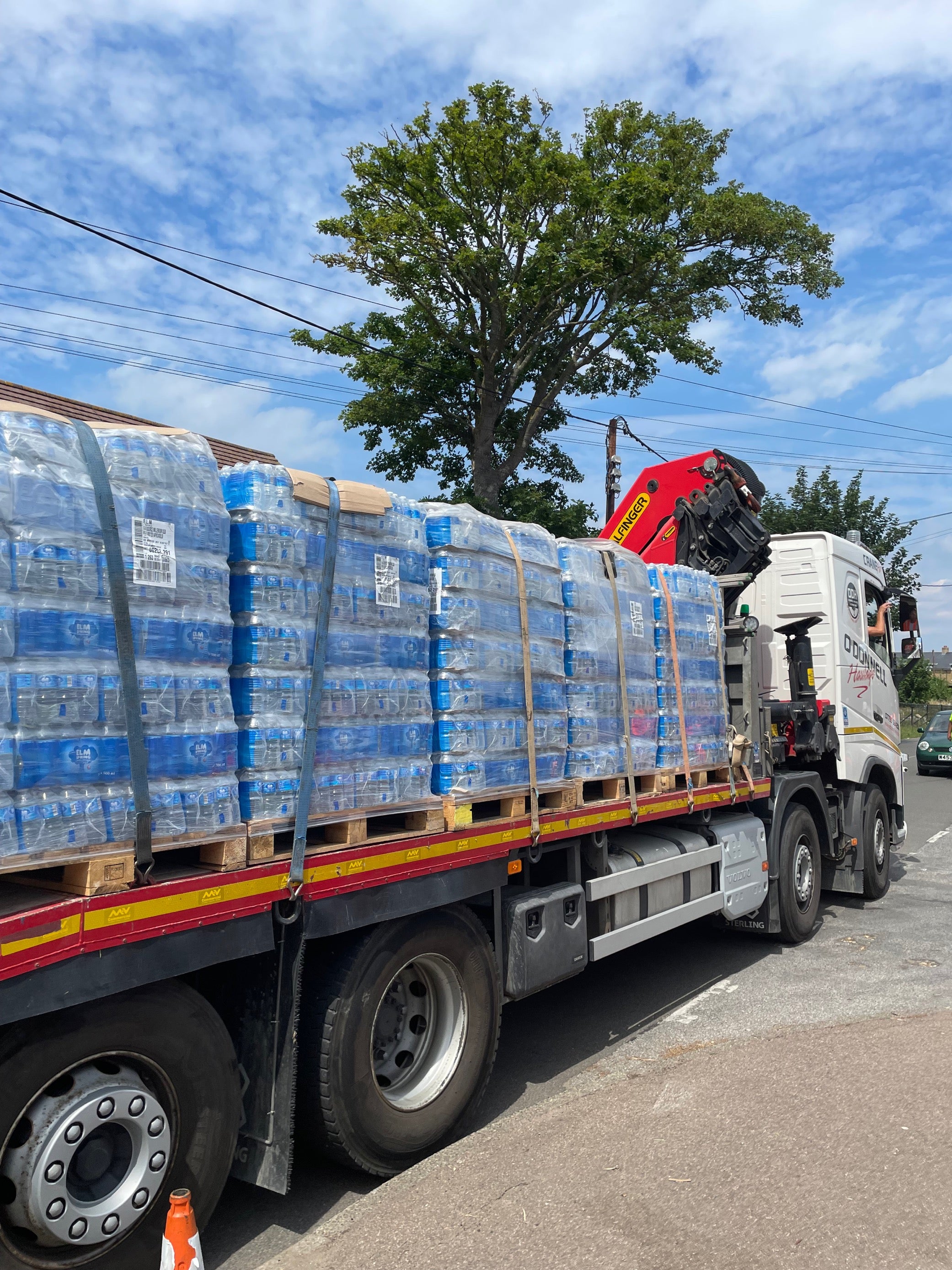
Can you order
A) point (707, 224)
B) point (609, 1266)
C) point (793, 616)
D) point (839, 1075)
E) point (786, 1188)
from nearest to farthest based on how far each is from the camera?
point (609, 1266) → point (786, 1188) → point (839, 1075) → point (793, 616) → point (707, 224)

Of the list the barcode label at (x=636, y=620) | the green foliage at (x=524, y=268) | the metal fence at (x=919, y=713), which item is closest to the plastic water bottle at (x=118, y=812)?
the barcode label at (x=636, y=620)

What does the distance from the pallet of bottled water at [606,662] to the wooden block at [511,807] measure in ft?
1.69

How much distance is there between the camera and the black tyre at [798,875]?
25.0ft

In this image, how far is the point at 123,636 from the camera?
113 inches

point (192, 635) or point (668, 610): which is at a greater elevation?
point (668, 610)

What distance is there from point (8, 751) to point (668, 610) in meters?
4.14

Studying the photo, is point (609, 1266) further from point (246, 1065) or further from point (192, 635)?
point (192, 635)

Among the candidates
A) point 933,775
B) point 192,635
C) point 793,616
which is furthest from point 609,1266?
point 933,775

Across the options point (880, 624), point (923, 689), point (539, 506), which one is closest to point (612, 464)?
point (539, 506)

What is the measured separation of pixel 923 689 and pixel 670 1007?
148ft

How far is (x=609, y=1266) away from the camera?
324 centimetres

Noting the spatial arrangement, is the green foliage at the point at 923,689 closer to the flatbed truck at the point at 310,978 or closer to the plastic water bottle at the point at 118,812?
the flatbed truck at the point at 310,978

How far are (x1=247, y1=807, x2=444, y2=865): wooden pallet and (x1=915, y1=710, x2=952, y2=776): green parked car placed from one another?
2294cm

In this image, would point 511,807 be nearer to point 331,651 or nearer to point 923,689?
point 331,651
